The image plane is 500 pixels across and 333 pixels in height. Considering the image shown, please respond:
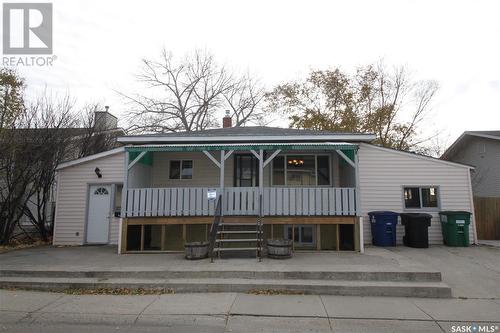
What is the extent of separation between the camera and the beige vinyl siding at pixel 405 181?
446 inches

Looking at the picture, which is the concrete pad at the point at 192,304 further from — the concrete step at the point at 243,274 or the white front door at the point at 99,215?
the white front door at the point at 99,215

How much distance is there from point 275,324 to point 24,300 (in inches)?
185

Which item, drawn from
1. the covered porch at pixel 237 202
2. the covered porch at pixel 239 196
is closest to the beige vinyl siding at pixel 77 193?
the covered porch at pixel 237 202

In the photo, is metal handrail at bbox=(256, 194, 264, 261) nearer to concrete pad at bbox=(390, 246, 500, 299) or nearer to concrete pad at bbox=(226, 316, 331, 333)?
concrete pad at bbox=(226, 316, 331, 333)

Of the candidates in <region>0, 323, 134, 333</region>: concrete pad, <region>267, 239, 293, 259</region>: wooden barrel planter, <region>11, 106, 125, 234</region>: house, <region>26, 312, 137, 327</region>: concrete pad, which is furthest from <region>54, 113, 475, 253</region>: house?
<region>0, 323, 134, 333</region>: concrete pad

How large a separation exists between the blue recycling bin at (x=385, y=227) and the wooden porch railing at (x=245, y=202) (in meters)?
1.71

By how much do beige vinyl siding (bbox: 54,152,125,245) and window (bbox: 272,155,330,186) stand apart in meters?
5.64

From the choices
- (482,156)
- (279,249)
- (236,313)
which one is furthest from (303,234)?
(482,156)

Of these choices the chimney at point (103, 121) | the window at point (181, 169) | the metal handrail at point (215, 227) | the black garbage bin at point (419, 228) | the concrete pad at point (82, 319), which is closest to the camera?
the concrete pad at point (82, 319)

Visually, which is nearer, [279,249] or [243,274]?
[243,274]

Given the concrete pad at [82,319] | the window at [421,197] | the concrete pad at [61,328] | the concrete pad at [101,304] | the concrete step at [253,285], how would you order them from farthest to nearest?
the window at [421,197]
the concrete step at [253,285]
the concrete pad at [101,304]
the concrete pad at [82,319]
the concrete pad at [61,328]

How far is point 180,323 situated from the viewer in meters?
4.86

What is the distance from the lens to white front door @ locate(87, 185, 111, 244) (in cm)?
1155

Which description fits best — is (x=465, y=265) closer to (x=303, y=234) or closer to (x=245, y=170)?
(x=303, y=234)
